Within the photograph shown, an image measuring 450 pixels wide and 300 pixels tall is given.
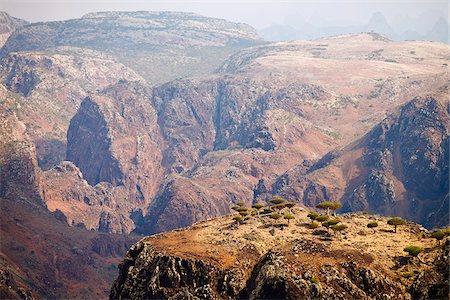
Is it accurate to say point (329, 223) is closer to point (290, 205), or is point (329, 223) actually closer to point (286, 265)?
point (290, 205)

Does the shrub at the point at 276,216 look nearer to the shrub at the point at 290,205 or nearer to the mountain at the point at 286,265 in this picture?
the mountain at the point at 286,265

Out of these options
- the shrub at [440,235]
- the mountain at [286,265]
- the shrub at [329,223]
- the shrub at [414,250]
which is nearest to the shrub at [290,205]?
the mountain at [286,265]

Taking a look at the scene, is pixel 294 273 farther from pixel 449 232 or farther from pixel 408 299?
pixel 449 232

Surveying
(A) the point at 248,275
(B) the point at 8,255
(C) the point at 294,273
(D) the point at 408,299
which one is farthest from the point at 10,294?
(D) the point at 408,299

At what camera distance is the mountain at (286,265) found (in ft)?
269

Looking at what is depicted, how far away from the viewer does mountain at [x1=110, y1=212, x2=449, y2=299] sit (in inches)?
3223

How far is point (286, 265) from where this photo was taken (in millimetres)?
84625

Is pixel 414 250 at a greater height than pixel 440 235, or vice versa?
pixel 440 235

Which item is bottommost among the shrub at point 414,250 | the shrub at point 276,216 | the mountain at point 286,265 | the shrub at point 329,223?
the mountain at point 286,265

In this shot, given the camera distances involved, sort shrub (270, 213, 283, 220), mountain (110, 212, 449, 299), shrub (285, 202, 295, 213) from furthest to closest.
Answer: shrub (285, 202, 295, 213), shrub (270, 213, 283, 220), mountain (110, 212, 449, 299)

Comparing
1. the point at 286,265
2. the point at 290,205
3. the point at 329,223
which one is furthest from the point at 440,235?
the point at 290,205

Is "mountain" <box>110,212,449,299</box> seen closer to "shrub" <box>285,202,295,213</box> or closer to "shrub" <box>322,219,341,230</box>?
"shrub" <box>322,219,341,230</box>

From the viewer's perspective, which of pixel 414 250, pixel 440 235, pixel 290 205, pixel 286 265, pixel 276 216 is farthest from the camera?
pixel 290 205

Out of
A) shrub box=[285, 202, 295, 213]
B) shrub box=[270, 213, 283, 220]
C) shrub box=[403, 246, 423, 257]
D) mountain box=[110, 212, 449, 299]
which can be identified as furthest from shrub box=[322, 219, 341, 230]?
shrub box=[285, 202, 295, 213]
